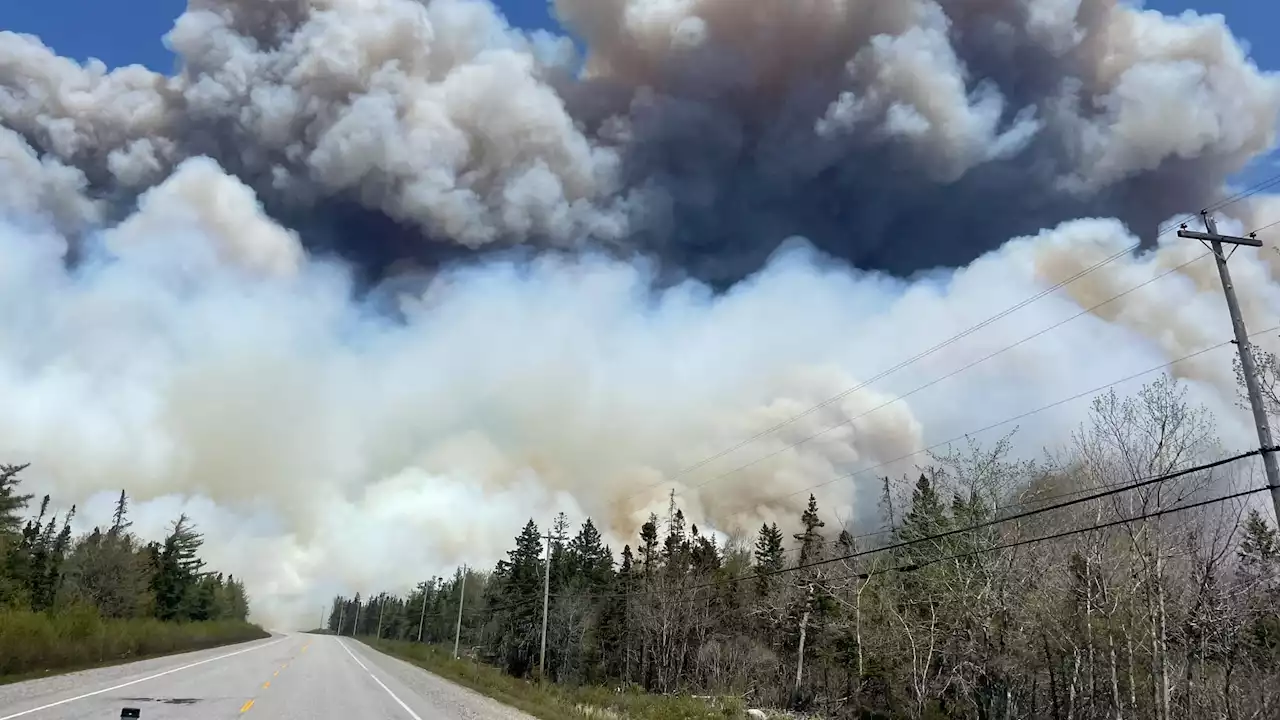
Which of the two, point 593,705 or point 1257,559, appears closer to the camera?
point 1257,559

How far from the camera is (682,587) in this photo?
227 feet

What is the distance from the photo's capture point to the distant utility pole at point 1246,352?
13884 millimetres

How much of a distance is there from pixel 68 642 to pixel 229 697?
17996mm

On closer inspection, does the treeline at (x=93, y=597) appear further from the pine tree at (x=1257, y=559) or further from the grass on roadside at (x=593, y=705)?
the pine tree at (x=1257, y=559)

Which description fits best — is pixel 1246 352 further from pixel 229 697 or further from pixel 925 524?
pixel 229 697

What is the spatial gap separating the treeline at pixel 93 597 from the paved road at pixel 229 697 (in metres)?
2.72

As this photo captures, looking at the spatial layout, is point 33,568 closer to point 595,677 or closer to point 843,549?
point 595,677

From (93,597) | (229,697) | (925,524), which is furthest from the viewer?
(93,597)

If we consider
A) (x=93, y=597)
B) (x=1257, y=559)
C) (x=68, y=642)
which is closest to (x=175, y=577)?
(x=93, y=597)

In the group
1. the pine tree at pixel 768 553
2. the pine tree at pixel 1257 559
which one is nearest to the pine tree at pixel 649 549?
the pine tree at pixel 768 553

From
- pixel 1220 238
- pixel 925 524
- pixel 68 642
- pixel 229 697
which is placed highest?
pixel 1220 238

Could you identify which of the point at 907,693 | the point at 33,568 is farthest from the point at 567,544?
the point at 907,693

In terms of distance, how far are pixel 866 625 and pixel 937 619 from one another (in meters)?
11.8

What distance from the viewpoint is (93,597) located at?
6562cm
